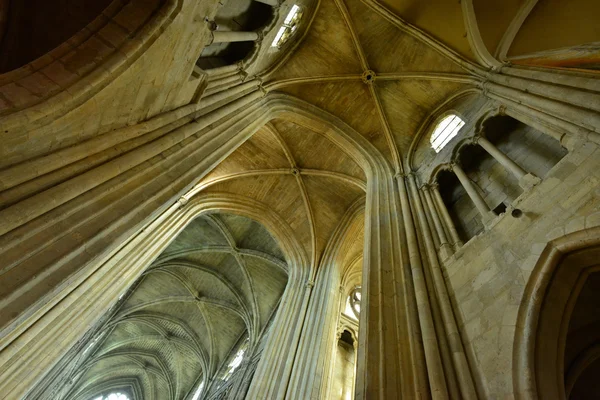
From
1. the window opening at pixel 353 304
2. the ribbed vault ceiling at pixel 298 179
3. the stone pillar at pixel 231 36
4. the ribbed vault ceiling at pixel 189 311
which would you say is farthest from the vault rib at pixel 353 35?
the window opening at pixel 353 304

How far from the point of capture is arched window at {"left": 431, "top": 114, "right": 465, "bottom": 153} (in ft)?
29.6

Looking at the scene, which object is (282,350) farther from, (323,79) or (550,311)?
(323,79)

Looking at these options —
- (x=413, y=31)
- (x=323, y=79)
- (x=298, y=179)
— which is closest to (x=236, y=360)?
(x=298, y=179)

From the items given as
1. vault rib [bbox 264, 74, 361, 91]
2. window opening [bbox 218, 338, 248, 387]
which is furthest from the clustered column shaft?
window opening [bbox 218, 338, 248, 387]

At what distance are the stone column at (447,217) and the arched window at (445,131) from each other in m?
1.84

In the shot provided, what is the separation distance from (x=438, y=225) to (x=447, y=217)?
255 millimetres

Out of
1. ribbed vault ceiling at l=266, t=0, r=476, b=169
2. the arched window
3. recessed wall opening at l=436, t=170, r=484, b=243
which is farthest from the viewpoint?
ribbed vault ceiling at l=266, t=0, r=476, b=169

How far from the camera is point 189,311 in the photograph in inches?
723

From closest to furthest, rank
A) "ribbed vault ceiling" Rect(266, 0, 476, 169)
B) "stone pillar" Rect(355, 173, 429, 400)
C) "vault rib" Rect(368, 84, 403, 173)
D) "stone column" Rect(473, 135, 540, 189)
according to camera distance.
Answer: "stone pillar" Rect(355, 173, 429, 400) < "stone column" Rect(473, 135, 540, 189) < "ribbed vault ceiling" Rect(266, 0, 476, 169) < "vault rib" Rect(368, 84, 403, 173)

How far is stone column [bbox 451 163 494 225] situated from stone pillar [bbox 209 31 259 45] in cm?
492

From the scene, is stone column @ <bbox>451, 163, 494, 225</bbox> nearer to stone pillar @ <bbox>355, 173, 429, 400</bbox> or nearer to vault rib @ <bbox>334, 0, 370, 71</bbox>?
stone pillar @ <bbox>355, 173, 429, 400</bbox>

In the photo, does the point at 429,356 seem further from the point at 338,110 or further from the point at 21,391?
the point at 338,110

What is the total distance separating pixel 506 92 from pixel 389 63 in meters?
4.74

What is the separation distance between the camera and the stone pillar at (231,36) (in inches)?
221
